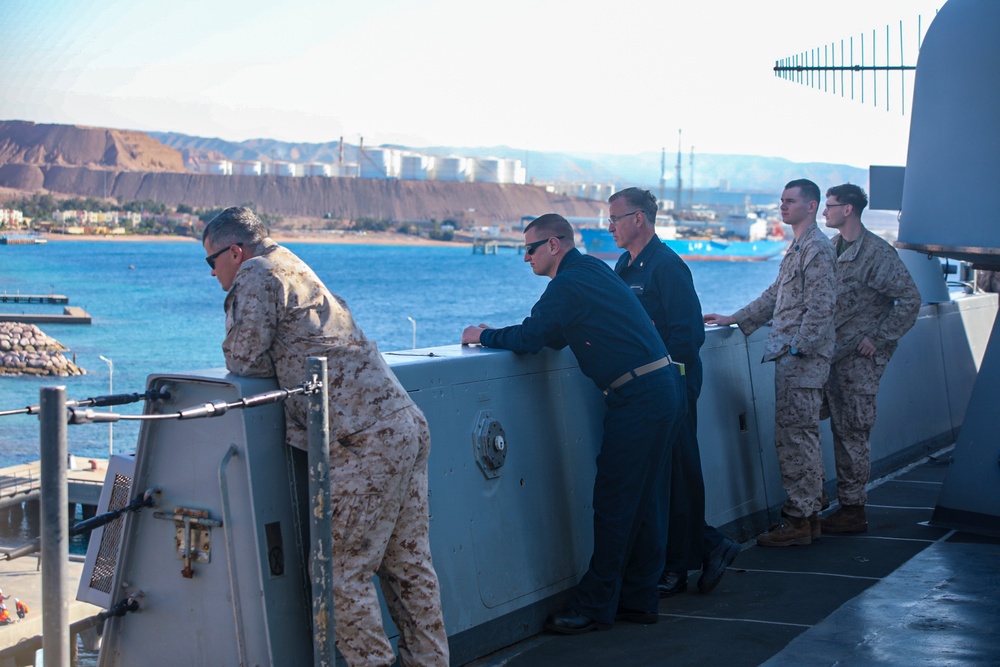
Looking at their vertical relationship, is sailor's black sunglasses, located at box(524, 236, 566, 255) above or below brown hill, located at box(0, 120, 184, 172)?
below

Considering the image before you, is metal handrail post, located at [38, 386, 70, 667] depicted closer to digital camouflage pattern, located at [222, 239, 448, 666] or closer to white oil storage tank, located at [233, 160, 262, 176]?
digital camouflage pattern, located at [222, 239, 448, 666]

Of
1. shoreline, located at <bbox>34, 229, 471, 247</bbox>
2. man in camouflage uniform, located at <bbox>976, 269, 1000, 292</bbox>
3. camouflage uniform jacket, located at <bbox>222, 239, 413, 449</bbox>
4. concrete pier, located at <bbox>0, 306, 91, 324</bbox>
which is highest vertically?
camouflage uniform jacket, located at <bbox>222, 239, 413, 449</bbox>

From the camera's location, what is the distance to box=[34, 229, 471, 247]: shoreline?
117 metres

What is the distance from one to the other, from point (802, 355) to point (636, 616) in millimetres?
2094

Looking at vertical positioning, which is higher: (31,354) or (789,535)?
(789,535)

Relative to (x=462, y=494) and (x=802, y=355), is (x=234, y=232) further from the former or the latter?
(x=802, y=355)

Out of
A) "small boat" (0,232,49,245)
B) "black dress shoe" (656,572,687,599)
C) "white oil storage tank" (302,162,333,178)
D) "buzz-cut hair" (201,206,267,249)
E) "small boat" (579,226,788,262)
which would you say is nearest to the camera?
"buzz-cut hair" (201,206,267,249)

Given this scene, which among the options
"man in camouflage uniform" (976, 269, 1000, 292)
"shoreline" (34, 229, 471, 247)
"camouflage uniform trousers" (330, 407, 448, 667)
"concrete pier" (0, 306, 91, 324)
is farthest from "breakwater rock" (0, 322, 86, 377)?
"camouflage uniform trousers" (330, 407, 448, 667)

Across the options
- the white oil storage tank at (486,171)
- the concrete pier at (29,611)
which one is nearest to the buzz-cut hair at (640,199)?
the concrete pier at (29,611)

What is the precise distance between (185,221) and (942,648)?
4792 inches

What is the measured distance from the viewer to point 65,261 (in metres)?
155

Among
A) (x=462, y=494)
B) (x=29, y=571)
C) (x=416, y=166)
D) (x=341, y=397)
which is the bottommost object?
(x=29, y=571)

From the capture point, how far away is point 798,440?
6.47 meters

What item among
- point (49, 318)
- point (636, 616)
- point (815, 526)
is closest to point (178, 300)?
point (49, 318)
